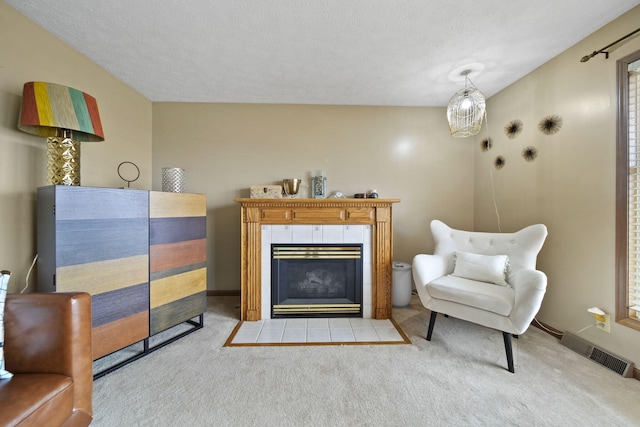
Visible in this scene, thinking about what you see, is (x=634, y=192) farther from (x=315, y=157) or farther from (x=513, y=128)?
(x=315, y=157)

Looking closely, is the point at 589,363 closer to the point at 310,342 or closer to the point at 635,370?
the point at 635,370

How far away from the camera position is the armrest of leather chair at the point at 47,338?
1.03 meters

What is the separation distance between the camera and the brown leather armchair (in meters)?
0.98

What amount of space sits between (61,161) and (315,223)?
6.42 feet

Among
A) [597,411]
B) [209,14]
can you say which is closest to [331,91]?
[209,14]

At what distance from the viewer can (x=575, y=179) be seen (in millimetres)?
1939

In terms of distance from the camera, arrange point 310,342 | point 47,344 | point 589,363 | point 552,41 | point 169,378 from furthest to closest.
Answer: point 310,342 < point 552,41 < point 589,363 < point 169,378 < point 47,344

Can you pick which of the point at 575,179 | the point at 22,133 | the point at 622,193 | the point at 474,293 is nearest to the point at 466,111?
the point at 575,179

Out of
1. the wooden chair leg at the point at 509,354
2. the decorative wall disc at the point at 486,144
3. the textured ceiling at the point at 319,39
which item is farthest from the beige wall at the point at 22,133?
the decorative wall disc at the point at 486,144

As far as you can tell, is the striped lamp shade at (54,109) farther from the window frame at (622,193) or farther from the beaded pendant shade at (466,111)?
the window frame at (622,193)

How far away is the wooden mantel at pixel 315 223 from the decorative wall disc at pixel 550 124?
146cm

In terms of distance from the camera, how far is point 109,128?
2344mm

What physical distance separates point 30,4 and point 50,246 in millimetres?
1575

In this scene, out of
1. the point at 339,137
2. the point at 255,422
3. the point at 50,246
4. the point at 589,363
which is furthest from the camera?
the point at 339,137
